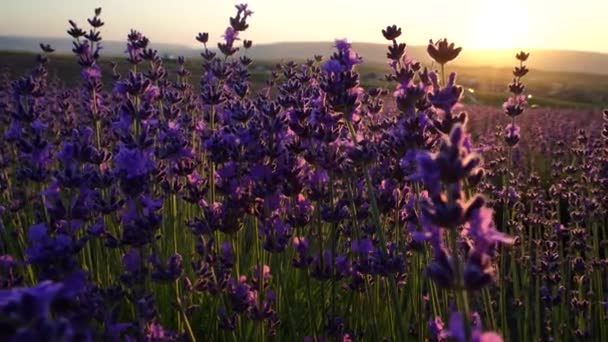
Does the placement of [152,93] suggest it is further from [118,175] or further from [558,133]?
[558,133]

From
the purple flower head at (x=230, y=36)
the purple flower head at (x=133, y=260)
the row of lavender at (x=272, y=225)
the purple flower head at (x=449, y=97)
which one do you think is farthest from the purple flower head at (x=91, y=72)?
the purple flower head at (x=449, y=97)

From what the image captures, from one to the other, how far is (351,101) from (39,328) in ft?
6.77

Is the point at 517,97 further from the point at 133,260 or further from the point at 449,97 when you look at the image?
the point at 133,260

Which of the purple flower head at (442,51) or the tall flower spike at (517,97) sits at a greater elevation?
the purple flower head at (442,51)

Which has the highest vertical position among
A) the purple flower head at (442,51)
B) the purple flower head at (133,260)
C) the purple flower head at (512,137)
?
the purple flower head at (442,51)

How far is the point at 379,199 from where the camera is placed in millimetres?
3148

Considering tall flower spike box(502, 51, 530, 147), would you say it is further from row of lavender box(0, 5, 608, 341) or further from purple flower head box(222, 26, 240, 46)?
purple flower head box(222, 26, 240, 46)

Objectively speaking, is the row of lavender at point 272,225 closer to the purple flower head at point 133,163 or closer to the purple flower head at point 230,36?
the purple flower head at point 133,163

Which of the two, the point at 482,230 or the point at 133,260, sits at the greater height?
the point at 482,230

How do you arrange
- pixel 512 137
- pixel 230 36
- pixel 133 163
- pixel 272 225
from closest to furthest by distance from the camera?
1. pixel 133 163
2. pixel 272 225
3. pixel 512 137
4. pixel 230 36

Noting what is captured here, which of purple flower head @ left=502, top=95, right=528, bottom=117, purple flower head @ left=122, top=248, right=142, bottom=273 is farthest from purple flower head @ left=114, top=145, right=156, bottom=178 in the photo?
purple flower head @ left=502, top=95, right=528, bottom=117

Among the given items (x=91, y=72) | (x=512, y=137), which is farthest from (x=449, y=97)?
(x=91, y=72)

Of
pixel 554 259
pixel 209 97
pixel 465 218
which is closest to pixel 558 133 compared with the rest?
pixel 554 259

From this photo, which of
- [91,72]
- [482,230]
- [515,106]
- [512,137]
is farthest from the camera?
[91,72]
